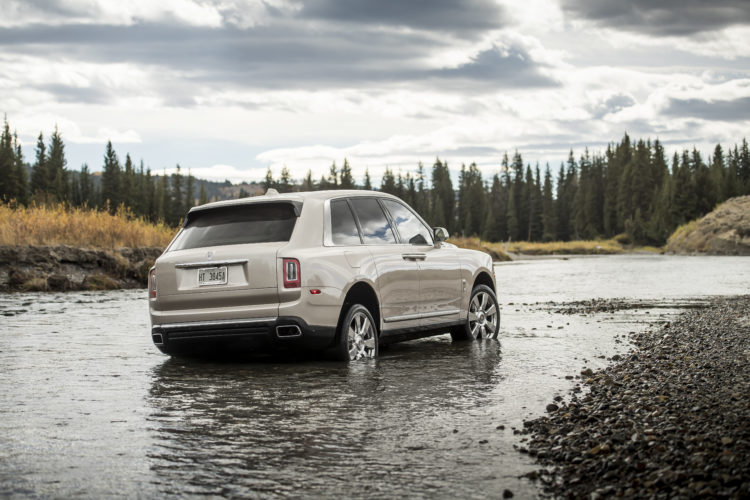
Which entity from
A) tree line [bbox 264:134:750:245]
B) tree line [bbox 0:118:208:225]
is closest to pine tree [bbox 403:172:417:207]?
tree line [bbox 264:134:750:245]

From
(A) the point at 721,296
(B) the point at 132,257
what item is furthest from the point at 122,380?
(B) the point at 132,257

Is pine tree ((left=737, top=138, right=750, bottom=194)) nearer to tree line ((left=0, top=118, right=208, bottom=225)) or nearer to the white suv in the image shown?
tree line ((left=0, top=118, right=208, bottom=225))

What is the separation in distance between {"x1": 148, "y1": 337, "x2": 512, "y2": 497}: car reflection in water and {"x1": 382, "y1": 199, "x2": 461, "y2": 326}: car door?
43.0 inches

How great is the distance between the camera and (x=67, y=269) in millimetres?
23844

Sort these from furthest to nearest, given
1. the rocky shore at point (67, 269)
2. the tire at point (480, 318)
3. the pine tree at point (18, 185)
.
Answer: the pine tree at point (18, 185) < the rocky shore at point (67, 269) < the tire at point (480, 318)

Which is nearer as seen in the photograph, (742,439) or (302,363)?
(742,439)

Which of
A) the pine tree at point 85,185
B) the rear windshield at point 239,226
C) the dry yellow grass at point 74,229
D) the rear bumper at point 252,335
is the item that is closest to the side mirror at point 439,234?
the rear windshield at point 239,226

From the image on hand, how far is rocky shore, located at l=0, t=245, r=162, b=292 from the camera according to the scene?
22.5 m

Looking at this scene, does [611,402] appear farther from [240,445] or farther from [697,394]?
[240,445]

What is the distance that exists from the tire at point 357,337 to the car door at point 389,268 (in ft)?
0.82

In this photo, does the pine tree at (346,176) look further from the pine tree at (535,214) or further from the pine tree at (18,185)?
the pine tree at (18,185)

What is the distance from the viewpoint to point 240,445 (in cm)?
552

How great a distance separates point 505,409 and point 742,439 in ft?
6.77

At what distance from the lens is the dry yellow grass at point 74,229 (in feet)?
79.0
